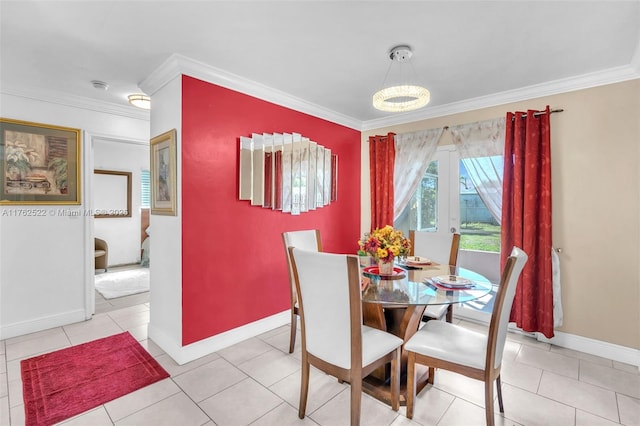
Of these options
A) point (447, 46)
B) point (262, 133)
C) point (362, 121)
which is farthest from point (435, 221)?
point (262, 133)

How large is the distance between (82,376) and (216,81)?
8.76 ft

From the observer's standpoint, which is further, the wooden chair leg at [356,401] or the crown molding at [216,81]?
the crown molding at [216,81]

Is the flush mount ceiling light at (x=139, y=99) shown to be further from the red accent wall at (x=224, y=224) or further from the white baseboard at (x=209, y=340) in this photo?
the white baseboard at (x=209, y=340)

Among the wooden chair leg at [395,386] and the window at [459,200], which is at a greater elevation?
the window at [459,200]

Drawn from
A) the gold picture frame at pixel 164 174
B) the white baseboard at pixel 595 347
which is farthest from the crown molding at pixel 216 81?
the white baseboard at pixel 595 347

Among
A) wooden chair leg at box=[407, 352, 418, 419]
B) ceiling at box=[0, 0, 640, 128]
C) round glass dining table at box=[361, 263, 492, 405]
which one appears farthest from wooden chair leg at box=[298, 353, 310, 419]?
ceiling at box=[0, 0, 640, 128]

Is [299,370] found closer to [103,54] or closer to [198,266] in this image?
[198,266]

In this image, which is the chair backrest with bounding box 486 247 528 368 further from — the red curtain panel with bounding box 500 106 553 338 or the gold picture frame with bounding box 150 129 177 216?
the gold picture frame with bounding box 150 129 177 216

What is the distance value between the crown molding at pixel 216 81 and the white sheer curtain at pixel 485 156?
1788mm

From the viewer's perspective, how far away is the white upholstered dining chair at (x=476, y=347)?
166 cm

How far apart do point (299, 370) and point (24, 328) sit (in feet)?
9.68

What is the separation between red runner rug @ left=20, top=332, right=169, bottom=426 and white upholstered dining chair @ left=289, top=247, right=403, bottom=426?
1.39 meters

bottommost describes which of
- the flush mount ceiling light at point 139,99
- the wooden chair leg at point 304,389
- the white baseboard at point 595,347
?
the white baseboard at point 595,347

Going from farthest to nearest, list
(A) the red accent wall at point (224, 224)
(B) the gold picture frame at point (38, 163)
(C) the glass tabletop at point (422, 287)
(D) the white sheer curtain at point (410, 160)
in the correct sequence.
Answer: (D) the white sheer curtain at point (410, 160)
(B) the gold picture frame at point (38, 163)
(A) the red accent wall at point (224, 224)
(C) the glass tabletop at point (422, 287)
